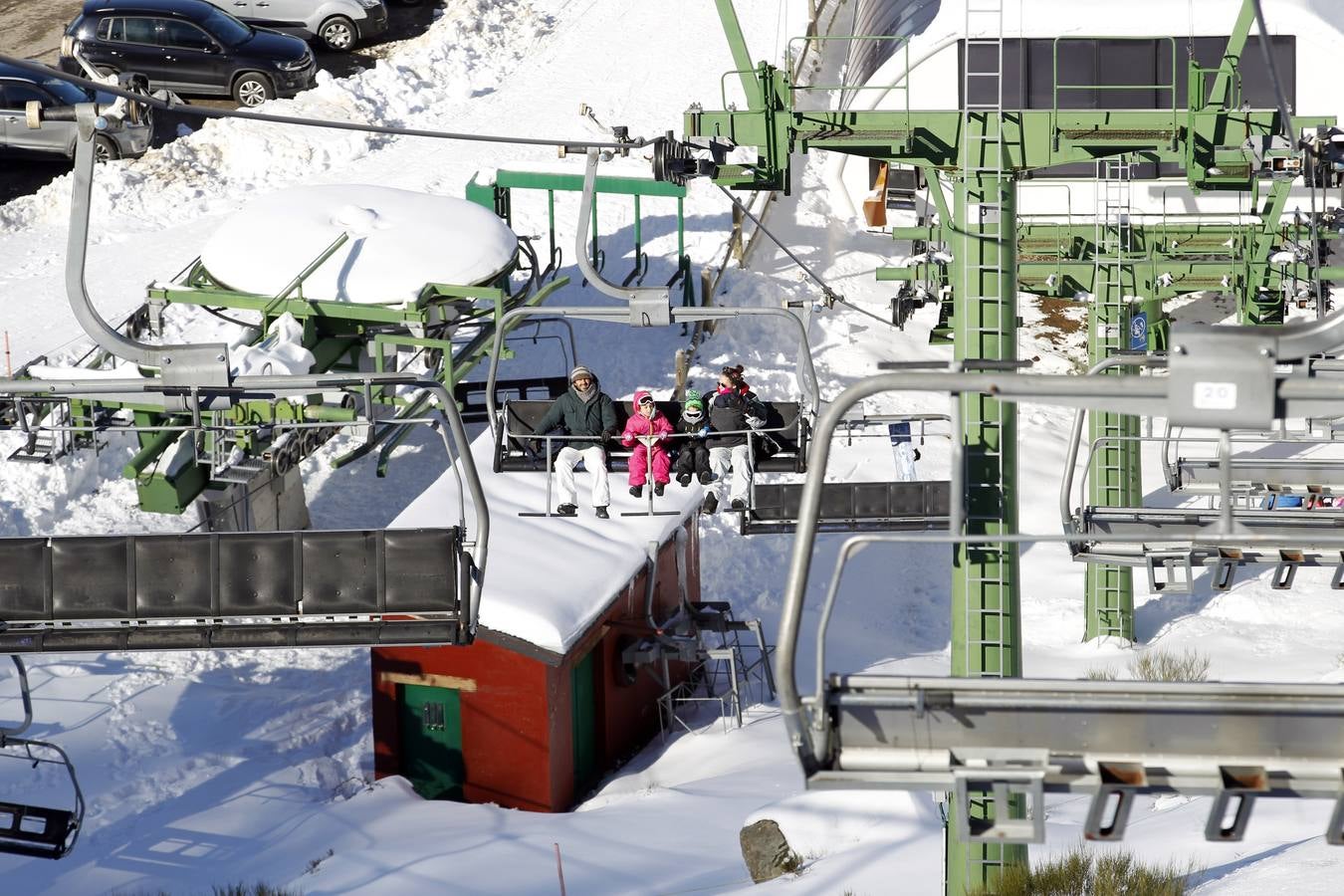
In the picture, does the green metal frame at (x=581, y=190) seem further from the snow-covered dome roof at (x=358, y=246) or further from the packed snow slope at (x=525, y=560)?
the snow-covered dome roof at (x=358, y=246)

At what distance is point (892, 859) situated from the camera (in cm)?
1333

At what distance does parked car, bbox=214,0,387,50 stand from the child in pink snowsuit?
2020cm

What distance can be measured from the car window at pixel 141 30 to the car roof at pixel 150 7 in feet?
0.55

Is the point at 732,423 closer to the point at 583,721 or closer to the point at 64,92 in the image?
the point at 583,721

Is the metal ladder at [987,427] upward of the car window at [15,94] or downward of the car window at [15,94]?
downward

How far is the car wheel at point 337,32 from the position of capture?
3294 centimetres

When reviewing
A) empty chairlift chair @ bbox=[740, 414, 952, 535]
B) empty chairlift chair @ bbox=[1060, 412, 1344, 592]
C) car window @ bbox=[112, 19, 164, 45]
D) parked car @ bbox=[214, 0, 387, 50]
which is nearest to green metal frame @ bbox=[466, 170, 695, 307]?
car window @ bbox=[112, 19, 164, 45]

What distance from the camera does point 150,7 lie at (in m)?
29.5

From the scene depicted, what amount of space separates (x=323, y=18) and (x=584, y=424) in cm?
2017

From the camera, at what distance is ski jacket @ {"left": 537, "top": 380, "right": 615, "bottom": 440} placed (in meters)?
14.9

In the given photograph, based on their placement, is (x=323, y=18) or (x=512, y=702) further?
(x=323, y=18)

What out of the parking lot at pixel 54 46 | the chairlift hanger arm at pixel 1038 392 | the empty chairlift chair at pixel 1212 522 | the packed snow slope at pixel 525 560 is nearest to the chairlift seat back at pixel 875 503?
the packed snow slope at pixel 525 560

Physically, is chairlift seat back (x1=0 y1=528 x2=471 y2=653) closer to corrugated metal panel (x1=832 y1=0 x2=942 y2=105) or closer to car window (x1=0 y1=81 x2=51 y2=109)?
car window (x1=0 y1=81 x2=51 y2=109)

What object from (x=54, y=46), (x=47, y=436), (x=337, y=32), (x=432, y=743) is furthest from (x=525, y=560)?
(x=54, y=46)
